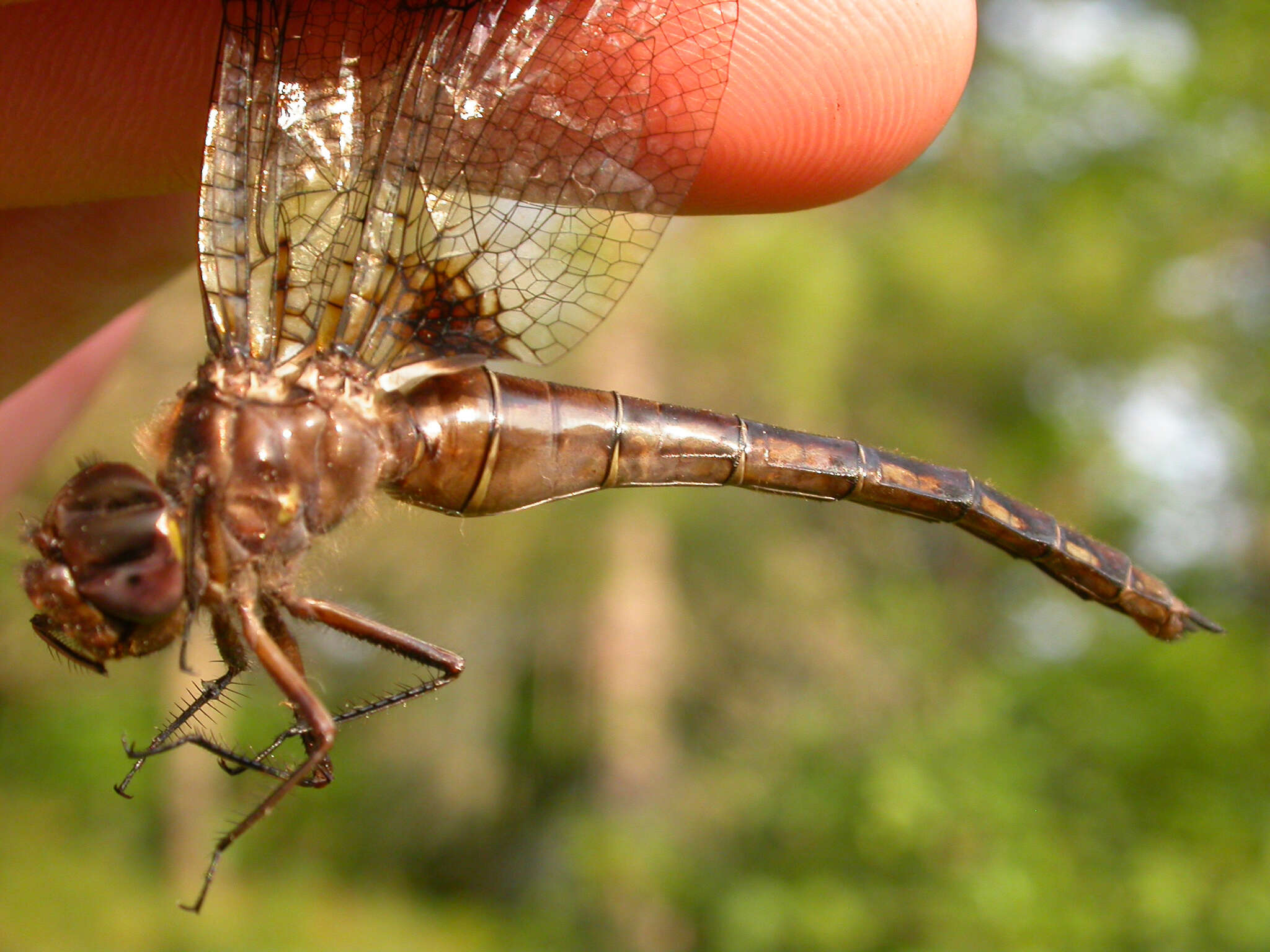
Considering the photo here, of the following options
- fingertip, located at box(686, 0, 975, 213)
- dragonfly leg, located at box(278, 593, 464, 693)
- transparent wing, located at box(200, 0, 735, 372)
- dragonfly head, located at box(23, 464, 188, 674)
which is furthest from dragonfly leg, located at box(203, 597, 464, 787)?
fingertip, located at box(686, 0, 975, 213)

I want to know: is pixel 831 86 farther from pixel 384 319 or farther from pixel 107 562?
pixel 107 562

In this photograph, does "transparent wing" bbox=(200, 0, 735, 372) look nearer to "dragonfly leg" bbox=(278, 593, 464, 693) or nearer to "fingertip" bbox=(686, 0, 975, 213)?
"fingertip" bbox=(686, 0, 975, 213)

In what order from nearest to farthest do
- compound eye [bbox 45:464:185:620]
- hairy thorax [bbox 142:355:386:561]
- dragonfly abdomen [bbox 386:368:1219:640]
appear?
compound eye [bbox 45:464:185:620] → hairy thorax [bbox 142:355:386:561] → dragonfly abdomen [bbox 386:368:1219:640]

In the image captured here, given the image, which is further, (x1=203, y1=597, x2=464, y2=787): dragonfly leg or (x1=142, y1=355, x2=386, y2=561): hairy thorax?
(x1=203, y1=597, x2=464, y2=787): dragonfly leg

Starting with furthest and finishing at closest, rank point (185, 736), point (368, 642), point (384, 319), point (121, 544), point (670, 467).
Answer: point (670, 467), point (384, 319), point (368, 642), point (185, 736), point (121, 544)

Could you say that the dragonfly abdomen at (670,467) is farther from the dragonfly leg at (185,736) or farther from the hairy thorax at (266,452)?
the dragonfly leg at (185,736)

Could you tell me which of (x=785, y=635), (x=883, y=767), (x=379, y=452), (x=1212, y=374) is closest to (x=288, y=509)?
(x=379, y=452)

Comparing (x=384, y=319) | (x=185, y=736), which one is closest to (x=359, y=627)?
(x=185, y=736)
